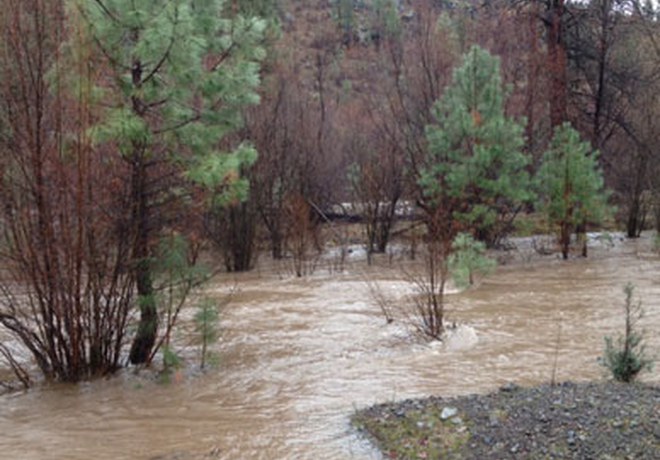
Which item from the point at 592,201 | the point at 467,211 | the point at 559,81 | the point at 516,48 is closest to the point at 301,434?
the point at 467,211

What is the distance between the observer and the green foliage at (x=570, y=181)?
16125 millimetres

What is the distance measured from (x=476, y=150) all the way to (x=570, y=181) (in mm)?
2814

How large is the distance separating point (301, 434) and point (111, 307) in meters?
2.98

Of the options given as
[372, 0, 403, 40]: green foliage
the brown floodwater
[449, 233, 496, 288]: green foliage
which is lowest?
Result: the brown floodwater

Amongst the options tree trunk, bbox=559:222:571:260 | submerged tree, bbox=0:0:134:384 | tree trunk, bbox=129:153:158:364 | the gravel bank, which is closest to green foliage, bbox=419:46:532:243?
tree trunk, bbox=559:222:571:260

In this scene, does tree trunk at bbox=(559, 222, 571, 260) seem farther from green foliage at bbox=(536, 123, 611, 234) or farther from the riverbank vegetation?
green foliage at bbox=(536, 123, 611, 234)

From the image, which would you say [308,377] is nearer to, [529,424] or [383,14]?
[529,424]

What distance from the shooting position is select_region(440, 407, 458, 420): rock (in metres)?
5.39

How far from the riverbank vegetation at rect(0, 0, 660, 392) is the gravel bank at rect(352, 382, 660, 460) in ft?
10.3

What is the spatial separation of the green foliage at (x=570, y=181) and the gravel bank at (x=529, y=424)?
11061 millimetres

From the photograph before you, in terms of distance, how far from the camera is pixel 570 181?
16281 mm

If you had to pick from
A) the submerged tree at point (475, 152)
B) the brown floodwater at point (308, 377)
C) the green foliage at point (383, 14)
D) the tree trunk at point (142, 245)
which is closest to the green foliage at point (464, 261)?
the brown floodwater at point (308, 377)

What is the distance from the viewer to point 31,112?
7082mm

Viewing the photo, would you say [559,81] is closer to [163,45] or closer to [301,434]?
[163,45]
